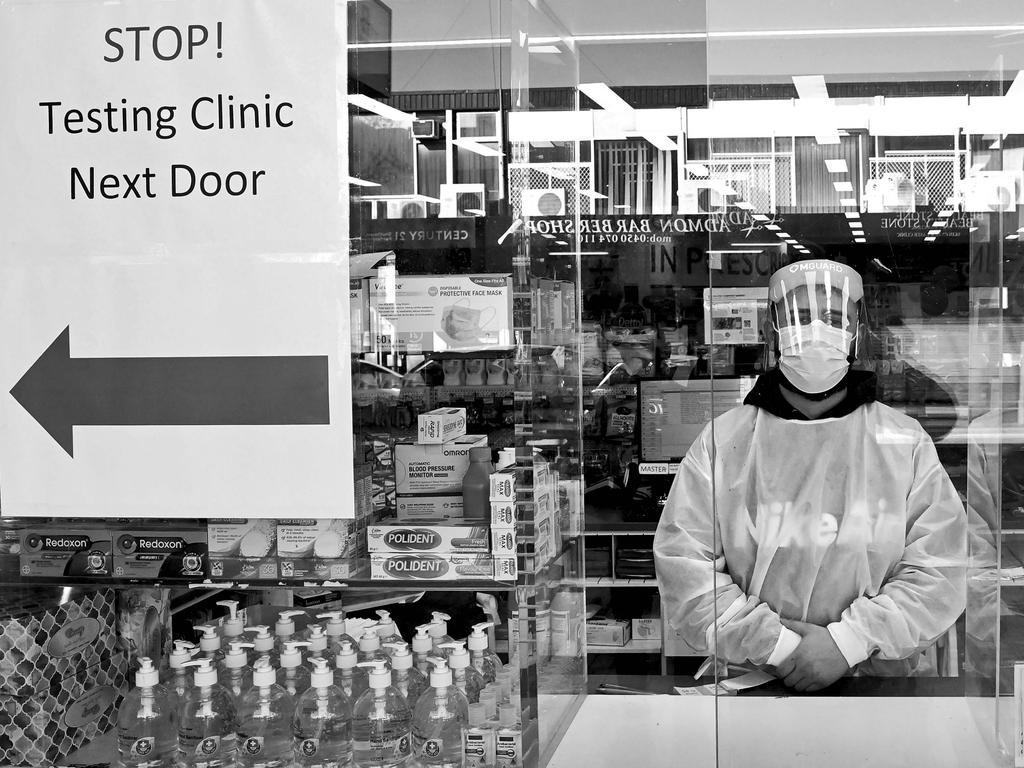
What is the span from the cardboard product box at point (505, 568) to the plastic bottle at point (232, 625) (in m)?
0.67

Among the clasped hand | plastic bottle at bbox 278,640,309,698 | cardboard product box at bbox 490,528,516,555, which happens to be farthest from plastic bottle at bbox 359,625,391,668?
the clasped hand

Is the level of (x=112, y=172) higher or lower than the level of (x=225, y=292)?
higher

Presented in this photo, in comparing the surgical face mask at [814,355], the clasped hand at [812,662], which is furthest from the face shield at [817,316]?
the clasped hand at [812,662]

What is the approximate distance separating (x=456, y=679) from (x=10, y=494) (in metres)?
1.10

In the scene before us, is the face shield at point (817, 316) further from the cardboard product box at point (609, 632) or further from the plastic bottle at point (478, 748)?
the cardboard product box at point (609, 632)

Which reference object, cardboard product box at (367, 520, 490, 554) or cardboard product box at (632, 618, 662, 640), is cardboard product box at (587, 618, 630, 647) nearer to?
cardboard product box at (632, 618, 662, 640)

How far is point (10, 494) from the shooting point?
7.32 feet

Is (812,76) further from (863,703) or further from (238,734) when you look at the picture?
(238,734)

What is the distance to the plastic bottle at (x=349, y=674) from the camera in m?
2.17

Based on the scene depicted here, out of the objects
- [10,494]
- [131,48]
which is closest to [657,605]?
[10,494]

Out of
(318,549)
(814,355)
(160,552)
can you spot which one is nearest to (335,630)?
(318,549)

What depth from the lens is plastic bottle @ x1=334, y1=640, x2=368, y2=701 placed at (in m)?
2.17

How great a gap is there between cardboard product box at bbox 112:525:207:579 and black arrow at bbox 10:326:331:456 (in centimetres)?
26

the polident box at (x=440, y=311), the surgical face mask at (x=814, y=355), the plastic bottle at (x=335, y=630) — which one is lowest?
the plastic bottle at (x=335, y=630)
